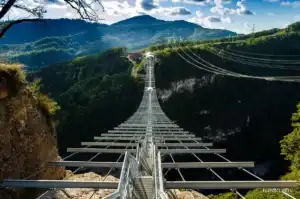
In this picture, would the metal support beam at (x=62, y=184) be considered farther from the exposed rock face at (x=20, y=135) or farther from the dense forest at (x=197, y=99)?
the dense forest at (x=197, y=99)

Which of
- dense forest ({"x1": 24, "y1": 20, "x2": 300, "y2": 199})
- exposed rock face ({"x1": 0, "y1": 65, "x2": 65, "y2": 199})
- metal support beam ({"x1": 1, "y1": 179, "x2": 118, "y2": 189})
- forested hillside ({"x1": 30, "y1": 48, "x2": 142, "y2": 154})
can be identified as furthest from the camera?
dense forest ({"x1": 24, "y1": 20, "x2": 300, "y2": 199})

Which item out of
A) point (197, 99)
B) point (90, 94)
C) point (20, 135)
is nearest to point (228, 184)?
point (20, 135)

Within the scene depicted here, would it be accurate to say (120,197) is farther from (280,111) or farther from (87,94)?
(280,111)

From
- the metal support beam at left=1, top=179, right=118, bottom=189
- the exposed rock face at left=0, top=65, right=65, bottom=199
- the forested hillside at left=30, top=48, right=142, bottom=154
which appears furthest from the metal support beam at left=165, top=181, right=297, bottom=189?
the forested hillside at left=30, top=48, right=142, bottom=154

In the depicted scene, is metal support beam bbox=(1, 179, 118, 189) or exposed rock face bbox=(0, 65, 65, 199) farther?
exposed rock face bbox=(0, 65, 65, 199)

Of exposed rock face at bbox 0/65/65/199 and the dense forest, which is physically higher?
exposed rock face at bbox 0/65/65/199

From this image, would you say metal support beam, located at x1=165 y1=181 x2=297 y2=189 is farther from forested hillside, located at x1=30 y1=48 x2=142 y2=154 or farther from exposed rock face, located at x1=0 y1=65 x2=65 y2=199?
forested hillside, located at x1=30 y1=48 x2=142 y2=154

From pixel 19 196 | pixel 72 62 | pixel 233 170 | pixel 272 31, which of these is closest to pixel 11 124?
pixel 19 196
